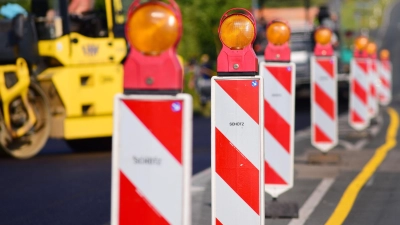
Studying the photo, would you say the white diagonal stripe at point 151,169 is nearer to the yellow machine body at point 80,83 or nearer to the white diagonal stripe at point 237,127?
the white diagonal stripe at point 237,127

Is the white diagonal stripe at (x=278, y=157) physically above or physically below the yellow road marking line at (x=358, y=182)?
above

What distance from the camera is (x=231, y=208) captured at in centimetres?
767

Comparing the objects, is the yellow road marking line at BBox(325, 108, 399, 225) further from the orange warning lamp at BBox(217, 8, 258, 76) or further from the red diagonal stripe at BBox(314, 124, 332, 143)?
the orange warning lamp at BBox(217, 8, 258, 76)

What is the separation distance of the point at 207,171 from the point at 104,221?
402 cm

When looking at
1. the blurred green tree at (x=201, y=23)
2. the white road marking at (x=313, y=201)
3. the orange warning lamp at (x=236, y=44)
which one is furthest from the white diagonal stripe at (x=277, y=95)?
the blurred green tree at (x=201, y=23)

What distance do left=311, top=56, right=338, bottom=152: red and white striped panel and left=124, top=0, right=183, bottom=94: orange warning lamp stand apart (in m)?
8.93

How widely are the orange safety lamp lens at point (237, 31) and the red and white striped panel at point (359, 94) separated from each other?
11207mm

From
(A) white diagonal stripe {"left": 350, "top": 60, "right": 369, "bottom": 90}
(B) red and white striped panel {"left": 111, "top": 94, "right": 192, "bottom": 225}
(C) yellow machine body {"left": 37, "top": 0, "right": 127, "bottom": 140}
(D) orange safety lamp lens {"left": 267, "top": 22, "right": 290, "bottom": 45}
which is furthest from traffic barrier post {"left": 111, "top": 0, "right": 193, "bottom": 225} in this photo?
(A) white diagonal stripe {"left": 350, "top": 60, "right": 369, "bottom": 90}

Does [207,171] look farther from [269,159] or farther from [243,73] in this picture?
[243,73]

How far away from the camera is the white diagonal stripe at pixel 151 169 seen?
17.6 ft

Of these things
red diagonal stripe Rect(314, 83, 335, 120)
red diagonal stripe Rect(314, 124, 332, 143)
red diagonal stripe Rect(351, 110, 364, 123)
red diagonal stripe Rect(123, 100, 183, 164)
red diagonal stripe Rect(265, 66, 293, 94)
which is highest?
red diagonal stripe Rect(123, 100, 183, 164)

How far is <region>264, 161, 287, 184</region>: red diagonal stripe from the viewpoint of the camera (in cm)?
1024

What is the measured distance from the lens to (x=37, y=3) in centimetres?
1734

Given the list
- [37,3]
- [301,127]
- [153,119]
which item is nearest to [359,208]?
[153,119]
